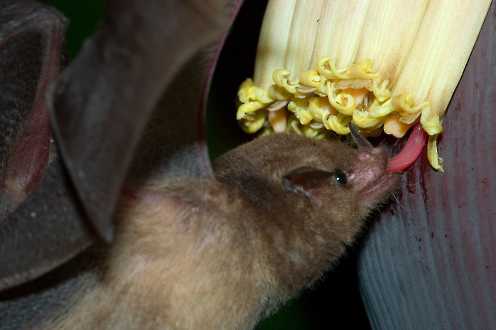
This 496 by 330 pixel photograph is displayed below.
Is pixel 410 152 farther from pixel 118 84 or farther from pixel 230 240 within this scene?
pixel 118 84

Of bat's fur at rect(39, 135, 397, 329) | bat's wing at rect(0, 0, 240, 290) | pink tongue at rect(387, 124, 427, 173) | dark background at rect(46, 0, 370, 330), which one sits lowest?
dark background at rect(46, 0, 370, 330)

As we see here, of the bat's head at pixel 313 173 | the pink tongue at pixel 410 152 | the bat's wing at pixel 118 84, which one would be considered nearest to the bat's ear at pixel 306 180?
the bat's head at pixel 313 173

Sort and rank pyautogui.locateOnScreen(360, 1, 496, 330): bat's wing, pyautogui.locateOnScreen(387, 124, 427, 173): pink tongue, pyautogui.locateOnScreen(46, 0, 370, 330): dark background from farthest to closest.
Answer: pyautogui.locateOnScreen(46, 0, 370, 330): dark background
pyautogui.locateOnScreen(387, 124, 427, 173): pink tongue
pyautogui.locateOnScreen(360, 1, 496, 330): bat's wing

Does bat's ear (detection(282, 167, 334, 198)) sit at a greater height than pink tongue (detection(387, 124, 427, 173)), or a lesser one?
lesser

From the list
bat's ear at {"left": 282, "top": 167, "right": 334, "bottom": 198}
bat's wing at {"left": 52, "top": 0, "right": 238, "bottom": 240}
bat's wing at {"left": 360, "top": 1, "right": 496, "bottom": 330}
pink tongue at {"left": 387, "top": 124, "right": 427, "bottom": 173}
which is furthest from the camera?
bat's ear at {"left": 282, "top": 167, "right": 334, "bottom": 198}

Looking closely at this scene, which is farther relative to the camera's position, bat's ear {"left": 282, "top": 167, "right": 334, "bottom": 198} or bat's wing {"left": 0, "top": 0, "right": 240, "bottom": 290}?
bat's ear {"left": 282, "top": 167, "right": 334, "bottom": 198}

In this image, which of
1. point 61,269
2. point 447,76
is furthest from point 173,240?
point 447,76

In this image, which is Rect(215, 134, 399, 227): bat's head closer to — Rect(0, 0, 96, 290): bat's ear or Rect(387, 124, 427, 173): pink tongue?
Rect(387, 124, 427, 173): pink tongue

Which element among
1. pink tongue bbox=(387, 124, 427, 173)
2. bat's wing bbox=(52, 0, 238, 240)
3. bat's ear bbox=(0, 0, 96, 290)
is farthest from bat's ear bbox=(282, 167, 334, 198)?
bat's wing bbox=(52, 0, 238, 240)
